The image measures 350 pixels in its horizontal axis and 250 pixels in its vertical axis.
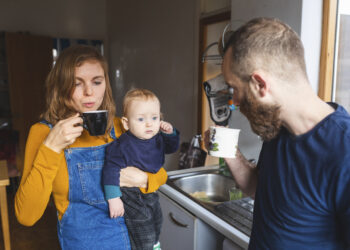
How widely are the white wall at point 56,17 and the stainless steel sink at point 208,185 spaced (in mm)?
4489

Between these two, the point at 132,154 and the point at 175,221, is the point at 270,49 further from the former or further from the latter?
the point at 175,221

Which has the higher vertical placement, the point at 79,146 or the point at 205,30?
the point at 205,30

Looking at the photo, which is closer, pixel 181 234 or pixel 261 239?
pixel 261 239

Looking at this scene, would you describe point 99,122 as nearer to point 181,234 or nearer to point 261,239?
point 261,239

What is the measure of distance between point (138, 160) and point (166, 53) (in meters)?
2.51

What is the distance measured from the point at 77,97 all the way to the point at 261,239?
79cm

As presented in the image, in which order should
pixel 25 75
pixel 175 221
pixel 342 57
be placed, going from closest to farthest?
pixel 342 57, pixel 175 221, pixel 25 75

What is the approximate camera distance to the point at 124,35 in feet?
16.5

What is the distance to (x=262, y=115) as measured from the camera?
92 cm

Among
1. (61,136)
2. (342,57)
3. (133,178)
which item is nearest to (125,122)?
(133,178)

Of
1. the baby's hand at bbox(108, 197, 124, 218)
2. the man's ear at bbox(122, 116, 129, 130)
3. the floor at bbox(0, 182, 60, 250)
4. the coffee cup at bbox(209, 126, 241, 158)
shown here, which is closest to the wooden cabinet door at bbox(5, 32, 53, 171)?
the floor at bbox(0, 182, 60, 250)

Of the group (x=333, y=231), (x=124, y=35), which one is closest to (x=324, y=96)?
(x=333, y=231)

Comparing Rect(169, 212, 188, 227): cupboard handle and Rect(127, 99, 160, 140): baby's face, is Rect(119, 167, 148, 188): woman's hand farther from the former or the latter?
Rect(169, 212, 188, 227): cupboard handle

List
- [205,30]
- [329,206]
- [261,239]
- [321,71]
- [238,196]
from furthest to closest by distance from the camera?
[205,30] < [238,196] < [321,71] < [261,239] < [329,206]
